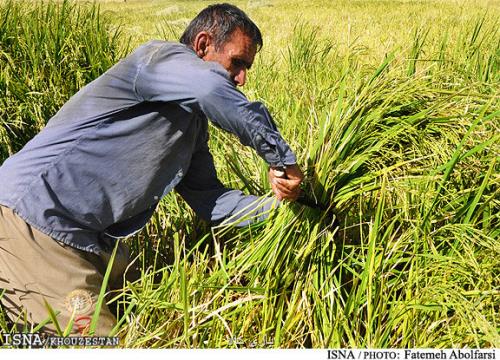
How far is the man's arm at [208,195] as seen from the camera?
6.98 ft

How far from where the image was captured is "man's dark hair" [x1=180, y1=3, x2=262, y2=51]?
180 cm

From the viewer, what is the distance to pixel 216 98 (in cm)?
156

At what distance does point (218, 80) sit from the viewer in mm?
1564

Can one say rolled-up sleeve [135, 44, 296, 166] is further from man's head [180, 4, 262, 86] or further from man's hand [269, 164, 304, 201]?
man's head [180, 4, 262, 86]

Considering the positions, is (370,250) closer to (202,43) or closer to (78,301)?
(202,43)

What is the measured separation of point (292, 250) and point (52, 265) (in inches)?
31.9

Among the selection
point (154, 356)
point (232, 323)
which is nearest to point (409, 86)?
point (232, 323)

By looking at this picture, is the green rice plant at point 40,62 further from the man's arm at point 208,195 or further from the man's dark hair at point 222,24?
the man's dark hair at point 222,24

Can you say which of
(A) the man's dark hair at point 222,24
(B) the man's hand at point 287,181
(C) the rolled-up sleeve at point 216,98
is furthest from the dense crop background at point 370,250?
(A) the man's dark hair at point 222,24

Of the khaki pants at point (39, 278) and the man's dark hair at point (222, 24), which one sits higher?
the man's dark hair at point (222, 24)

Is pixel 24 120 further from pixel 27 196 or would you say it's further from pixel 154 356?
pixel 154 356

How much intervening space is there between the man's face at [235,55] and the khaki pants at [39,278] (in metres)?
0.81

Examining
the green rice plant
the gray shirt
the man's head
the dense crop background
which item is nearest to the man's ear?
the man's head

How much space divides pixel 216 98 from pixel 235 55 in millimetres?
301
